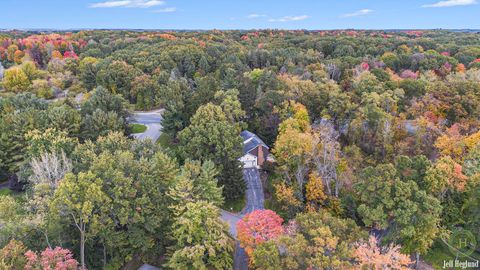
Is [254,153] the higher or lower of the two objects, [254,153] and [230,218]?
the higher

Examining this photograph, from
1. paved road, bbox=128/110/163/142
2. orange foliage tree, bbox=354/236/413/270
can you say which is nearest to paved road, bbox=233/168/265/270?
orange foliage tree, bbox=354/236/413/270

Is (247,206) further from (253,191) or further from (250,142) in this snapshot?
(250,142)

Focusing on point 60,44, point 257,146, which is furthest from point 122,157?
point 60,44

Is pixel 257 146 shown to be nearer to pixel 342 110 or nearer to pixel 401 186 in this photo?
pixel 342 110

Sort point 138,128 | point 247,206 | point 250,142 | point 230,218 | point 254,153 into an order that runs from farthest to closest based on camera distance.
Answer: point 138,128, point 250,142, point 254,153, point 247,206, point 230,218

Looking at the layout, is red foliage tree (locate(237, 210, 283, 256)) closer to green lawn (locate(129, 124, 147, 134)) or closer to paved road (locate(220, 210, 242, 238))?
paved road (locate(220, 210, 242, 238))

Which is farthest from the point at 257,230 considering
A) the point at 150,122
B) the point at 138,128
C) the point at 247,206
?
the point at 150,122

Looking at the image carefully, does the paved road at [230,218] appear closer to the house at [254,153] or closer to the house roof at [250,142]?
the house at [254,153]
